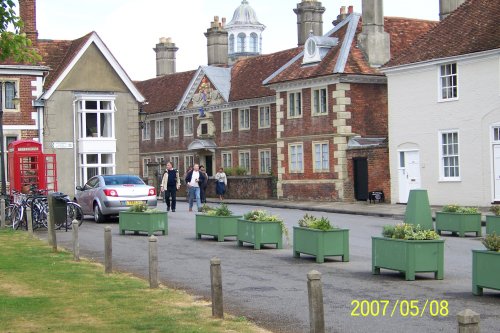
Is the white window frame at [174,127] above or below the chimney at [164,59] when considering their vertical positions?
below

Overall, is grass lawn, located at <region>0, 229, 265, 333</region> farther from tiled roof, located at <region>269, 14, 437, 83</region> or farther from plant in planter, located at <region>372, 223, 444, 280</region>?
tiled roof, located at <region>269, 14, 437, 83</region>

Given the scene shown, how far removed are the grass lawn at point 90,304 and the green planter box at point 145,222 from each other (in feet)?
20.2

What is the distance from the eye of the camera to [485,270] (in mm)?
12461

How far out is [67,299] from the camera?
501 inches

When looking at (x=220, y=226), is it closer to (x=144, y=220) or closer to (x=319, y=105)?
(x=144, y=220)

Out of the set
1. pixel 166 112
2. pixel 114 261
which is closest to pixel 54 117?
pixel 114 261

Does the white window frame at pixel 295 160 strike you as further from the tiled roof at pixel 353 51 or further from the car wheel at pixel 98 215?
the car wheel at pixel 98 215

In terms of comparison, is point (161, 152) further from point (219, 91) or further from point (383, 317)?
point (383, 317)

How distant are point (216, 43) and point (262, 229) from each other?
42633 mm

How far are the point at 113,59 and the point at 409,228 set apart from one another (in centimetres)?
2597

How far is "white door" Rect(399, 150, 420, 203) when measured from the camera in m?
37.0

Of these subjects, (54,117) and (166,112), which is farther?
(166,112)

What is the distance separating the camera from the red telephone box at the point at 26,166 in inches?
1210

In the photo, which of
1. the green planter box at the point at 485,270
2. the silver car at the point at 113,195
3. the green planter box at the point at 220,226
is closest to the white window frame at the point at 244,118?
the silver car at the point at 113,195
